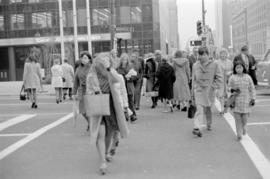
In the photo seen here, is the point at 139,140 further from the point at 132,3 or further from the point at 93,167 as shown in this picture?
the point at 132,3

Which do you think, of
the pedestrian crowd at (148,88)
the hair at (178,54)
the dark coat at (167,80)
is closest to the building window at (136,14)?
the pedestrian crowd at (148,88)

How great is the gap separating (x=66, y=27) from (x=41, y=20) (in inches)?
135

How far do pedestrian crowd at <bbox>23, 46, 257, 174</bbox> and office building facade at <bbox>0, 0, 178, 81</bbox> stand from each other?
41.1 meters

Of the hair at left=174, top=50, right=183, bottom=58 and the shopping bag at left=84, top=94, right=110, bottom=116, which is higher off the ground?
the hair at left=174, top=50, right=183, bottom=58

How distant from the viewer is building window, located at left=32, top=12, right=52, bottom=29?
60938 millimetres

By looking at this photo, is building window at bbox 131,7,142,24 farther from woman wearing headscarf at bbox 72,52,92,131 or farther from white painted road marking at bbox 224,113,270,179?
white painted road marking at bbox 224,113,270,179

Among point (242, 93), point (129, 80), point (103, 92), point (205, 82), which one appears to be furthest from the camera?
point (129, 80)

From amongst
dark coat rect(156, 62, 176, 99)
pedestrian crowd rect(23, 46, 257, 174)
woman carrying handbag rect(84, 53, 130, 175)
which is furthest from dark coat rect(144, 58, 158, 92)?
woman carrying handbag rect(84, 53, 130, 175)

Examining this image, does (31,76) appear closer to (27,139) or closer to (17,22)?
(27,139)

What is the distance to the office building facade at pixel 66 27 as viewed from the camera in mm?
59000

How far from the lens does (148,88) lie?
17.2 m

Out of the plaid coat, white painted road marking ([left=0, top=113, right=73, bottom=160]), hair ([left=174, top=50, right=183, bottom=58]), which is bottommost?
white painted road marking ([left=0, top=113, right=73, bottom=160])

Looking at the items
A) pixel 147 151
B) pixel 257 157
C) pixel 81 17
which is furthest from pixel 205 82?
pixel 81 17

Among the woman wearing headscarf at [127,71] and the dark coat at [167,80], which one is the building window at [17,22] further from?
the woman wearing headscarf at [127,71]
